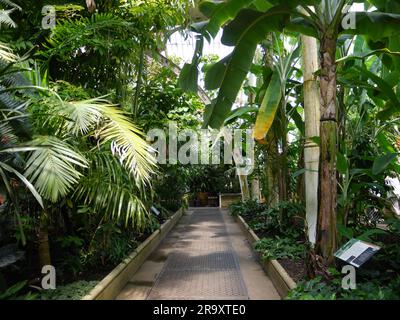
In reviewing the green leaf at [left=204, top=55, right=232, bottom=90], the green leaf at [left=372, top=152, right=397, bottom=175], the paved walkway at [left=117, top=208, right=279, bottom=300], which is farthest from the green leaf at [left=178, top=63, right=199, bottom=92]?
the paved walkway at [left=117, top=208, right=279, bottom=300]

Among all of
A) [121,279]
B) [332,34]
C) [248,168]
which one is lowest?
[121,279]

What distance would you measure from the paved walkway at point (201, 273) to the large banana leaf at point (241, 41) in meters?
1.92

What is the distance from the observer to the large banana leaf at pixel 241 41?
134 inches

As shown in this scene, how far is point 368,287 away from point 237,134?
19.1 ft

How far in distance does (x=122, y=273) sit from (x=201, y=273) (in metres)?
1.05

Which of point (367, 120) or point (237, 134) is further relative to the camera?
point (237, 134)

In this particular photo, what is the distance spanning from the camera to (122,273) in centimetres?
412

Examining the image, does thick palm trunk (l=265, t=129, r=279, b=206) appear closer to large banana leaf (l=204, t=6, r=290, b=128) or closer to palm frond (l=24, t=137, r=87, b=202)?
large banana leaf (l=204, t=6, r=290, b=128)

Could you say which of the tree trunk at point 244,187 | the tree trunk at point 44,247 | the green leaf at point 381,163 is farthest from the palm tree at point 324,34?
the tree trunk at point 244,187

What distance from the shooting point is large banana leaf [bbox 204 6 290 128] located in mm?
3414

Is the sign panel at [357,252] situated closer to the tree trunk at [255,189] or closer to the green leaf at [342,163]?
the green leaf at [342,163]
